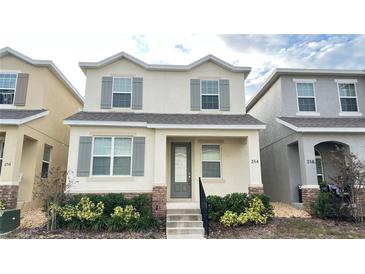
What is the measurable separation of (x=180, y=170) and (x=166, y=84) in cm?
393

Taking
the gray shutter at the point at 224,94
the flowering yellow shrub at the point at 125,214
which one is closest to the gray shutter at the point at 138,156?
the flowering yellow shrub at the point at 125,214

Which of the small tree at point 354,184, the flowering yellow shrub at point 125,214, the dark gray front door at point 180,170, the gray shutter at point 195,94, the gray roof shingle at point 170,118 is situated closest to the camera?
the flowering yellow shrub at point 125,214

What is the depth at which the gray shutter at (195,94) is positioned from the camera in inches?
448

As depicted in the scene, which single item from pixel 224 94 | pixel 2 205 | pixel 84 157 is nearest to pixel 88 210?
pixel 84 157

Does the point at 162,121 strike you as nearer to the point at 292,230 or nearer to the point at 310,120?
the point at 292,230

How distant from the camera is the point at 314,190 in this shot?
9.74 m

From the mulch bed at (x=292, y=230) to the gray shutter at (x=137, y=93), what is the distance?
593 centimetres

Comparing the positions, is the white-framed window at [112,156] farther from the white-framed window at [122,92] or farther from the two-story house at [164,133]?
the white-framed window at [122,92]

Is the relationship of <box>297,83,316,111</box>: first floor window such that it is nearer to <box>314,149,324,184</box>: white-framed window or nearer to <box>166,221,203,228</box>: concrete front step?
<box>314,149,324,184</box>: white-framed window

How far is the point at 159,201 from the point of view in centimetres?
920

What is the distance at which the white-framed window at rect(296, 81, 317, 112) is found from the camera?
12.0m

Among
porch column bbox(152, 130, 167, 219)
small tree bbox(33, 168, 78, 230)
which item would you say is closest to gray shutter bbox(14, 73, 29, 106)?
small tree bbox(33, 168, 78, 230)
